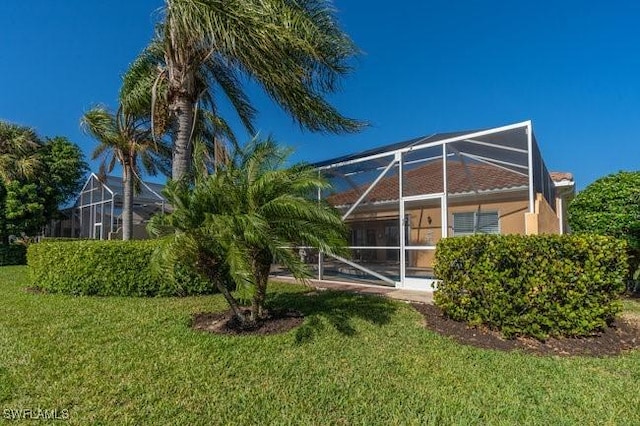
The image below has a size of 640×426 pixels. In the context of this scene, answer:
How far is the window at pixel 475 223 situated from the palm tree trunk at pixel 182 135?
9109 mm

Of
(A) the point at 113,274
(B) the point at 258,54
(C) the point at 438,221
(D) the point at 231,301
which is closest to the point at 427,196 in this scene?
(C) the point at 438,221

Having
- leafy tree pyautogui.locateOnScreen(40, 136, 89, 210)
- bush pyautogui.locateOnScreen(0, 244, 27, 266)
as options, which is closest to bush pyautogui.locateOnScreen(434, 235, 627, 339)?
bush pyautogui.locateOnScreen(0, 244, 27, 266)

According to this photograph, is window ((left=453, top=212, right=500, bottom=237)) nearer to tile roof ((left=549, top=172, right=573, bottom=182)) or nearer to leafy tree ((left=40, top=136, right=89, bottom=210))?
tile roof ((left=549, top=172, right=573, bottom=182))

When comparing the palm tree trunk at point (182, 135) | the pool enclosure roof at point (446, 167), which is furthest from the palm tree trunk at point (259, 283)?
the palm tree trunk at point (182, 135)

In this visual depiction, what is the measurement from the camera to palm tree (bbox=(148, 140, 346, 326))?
499 centimetres

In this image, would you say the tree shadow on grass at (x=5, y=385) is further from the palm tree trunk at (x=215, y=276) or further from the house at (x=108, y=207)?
the house at (x=108, y=207)

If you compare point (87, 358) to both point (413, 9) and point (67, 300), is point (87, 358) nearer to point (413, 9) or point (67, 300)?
point (67, 300)

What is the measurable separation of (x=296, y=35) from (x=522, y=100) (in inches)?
399

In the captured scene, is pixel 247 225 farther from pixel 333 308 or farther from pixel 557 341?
pixel 557 341

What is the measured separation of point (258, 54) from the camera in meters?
7.73

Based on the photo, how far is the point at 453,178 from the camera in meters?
11.6

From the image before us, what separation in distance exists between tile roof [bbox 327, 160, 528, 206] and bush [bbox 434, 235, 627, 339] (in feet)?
16.9

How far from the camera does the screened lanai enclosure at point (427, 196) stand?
9.23 metres

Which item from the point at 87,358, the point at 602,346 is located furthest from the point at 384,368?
the point at 87,358
